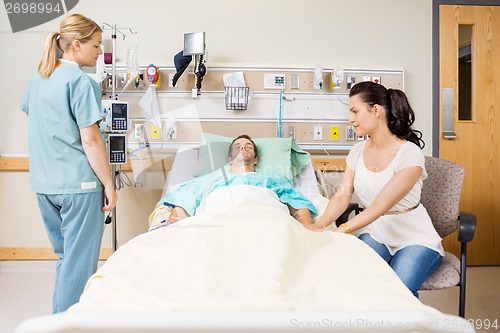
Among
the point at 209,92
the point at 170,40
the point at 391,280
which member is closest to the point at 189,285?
the point at 391,280

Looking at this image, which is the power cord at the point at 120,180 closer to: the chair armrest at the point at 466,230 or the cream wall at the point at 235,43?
the cream wall at the point at 235,43

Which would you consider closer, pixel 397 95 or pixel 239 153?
pixel 397 95

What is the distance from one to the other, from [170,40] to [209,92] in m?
0.47

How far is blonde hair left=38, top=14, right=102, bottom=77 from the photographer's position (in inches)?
80.6

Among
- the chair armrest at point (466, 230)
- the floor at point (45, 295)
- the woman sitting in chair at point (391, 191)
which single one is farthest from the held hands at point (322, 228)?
the floor at point (45, 295)

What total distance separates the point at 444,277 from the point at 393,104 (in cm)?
73

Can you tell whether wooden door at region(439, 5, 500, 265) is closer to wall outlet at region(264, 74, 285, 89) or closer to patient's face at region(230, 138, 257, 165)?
wall outlet at region(264, 74, 285, 89)

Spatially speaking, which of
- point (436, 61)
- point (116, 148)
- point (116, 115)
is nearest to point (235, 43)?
point (116, 115)

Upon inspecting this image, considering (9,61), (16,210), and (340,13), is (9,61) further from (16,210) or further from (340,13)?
(340,13)

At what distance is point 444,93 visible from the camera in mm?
3377

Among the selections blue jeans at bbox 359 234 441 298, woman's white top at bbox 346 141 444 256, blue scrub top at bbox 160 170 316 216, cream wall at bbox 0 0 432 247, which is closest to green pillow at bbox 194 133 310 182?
blue scrub top at bbox 160 170 316 216

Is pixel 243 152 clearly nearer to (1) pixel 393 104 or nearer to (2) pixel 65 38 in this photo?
(1) pixel 393 104

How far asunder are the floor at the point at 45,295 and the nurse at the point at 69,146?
58 cm

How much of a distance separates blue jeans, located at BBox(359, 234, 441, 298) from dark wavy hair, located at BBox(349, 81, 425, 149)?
19.5 inches
